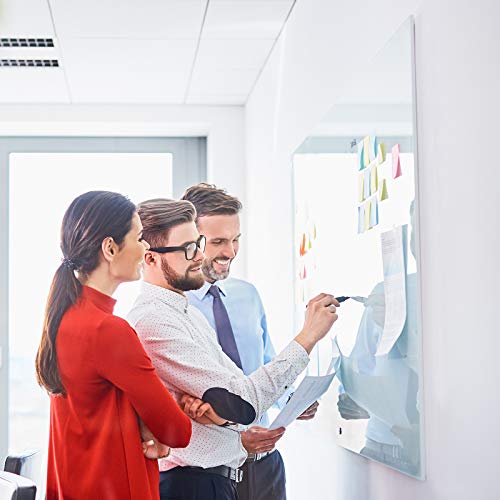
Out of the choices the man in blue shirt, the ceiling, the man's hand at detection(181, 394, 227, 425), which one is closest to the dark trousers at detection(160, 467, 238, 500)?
the man's hand at detection(181, 394, 227, 425)

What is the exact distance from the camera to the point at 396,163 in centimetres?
189

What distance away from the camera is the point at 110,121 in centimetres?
457

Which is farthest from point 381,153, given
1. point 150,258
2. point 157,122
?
point 157,122

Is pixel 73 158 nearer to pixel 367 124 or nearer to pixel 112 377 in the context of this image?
pixel 367 124

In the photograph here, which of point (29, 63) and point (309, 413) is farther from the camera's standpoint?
point (29, 63)

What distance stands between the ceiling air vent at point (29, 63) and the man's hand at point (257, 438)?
7.38 ft

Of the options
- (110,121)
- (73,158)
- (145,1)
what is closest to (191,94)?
(110,121)

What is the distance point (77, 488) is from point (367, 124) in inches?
42.2

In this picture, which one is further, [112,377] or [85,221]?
[85,221]

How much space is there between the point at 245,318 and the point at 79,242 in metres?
1.02

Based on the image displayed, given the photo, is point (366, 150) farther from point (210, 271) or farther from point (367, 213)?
point (210, 271)

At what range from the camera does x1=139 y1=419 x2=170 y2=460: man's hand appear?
5.57 feet

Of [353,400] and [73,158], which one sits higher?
[73,158]

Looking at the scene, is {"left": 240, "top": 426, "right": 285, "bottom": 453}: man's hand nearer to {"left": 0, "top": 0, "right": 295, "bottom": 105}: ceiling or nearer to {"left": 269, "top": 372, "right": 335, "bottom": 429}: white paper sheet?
{"left": 269, "top": 372, "right": 335, "bottom": 429}: white paper sheet
